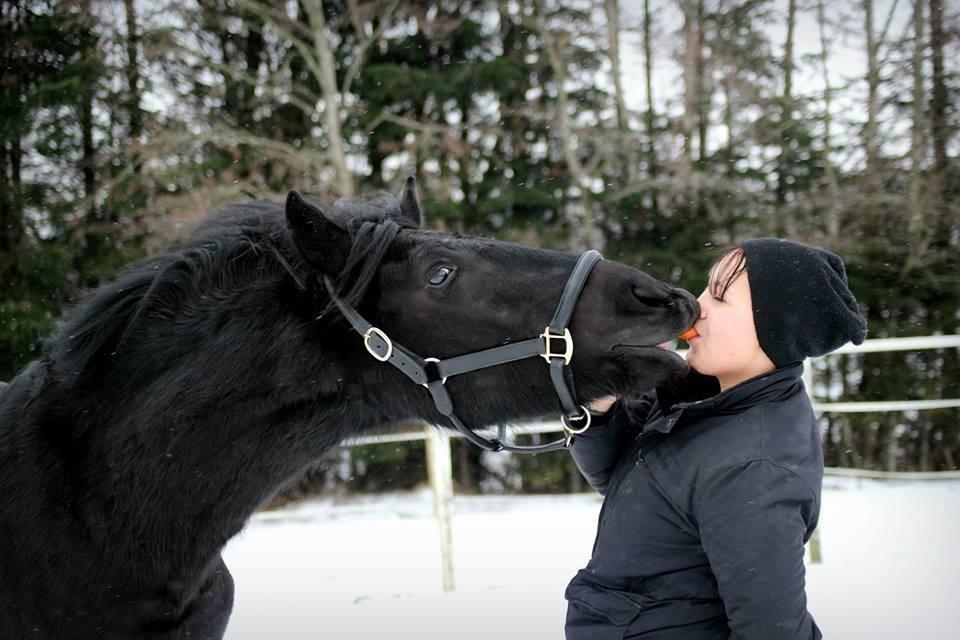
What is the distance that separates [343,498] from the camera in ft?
31.3

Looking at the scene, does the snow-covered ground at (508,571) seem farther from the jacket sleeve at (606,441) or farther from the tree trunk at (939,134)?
the tree trunk at (939,134)

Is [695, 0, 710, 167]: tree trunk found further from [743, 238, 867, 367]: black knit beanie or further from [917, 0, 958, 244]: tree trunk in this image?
[743, 238, 867, 367]: black knit beanie

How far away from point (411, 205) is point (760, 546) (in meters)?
1.25

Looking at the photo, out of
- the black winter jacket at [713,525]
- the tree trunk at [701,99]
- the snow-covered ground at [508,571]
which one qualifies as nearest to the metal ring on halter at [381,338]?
the black winter jacket at [713,525]

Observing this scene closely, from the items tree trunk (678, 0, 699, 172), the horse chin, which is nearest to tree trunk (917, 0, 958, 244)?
tree trunk (678, 0, 699, 172)

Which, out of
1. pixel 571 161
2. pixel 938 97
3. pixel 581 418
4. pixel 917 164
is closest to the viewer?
pixel 581 418

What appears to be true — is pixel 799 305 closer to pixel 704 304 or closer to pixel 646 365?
pixel 704 304

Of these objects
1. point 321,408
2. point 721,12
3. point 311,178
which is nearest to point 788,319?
point 321,408

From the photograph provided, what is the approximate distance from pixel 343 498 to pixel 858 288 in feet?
24.3

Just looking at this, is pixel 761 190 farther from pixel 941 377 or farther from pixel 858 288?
pixel 941 377

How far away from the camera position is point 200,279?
1.66 metres

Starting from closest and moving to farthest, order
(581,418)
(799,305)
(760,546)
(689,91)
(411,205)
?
(760,546)
(799,305)
(581,418)
(411,205)
(689,91)

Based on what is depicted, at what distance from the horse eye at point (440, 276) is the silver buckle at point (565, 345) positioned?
270 mm

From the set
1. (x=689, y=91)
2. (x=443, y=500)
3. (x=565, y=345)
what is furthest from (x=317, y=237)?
(x=689, y=91)
